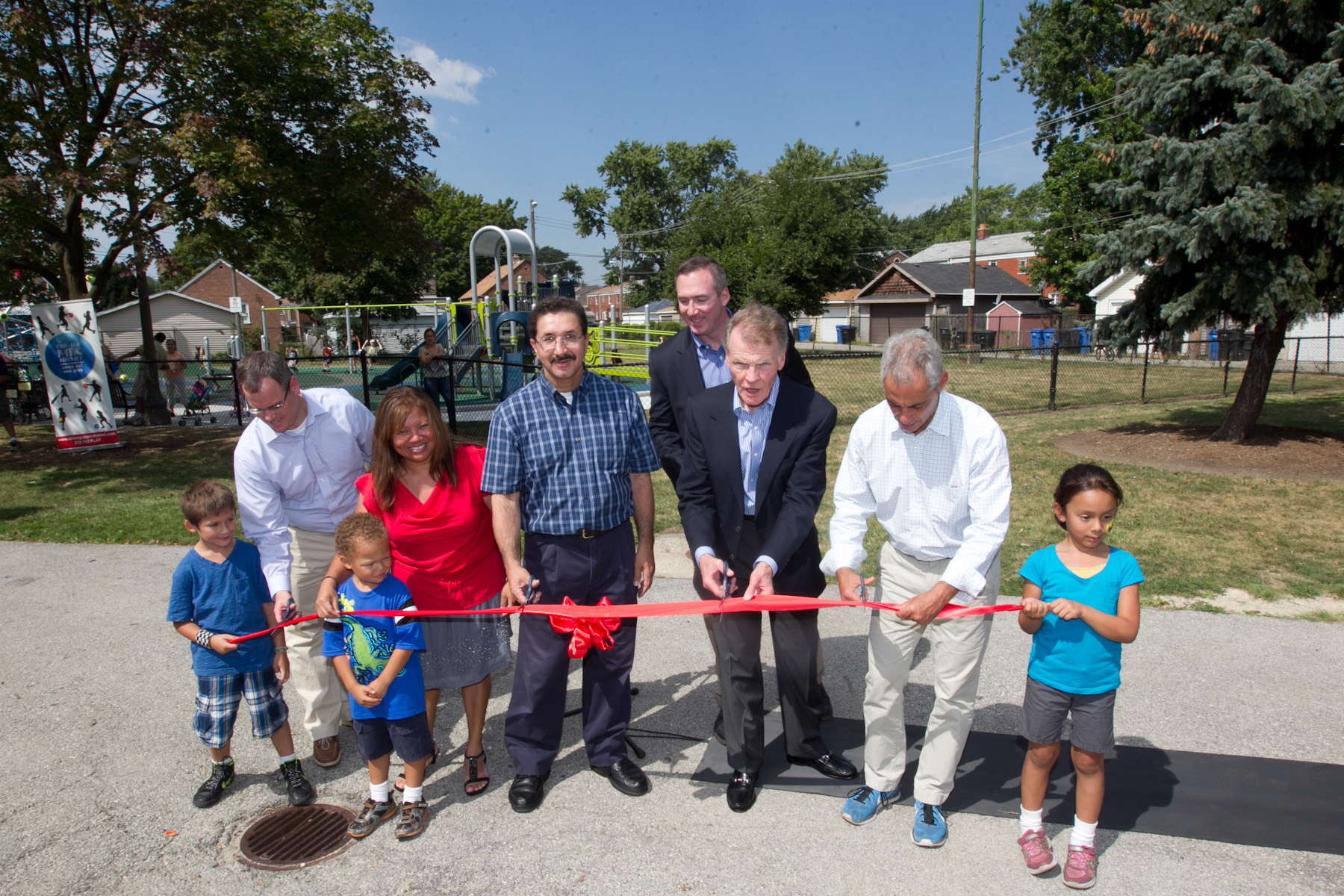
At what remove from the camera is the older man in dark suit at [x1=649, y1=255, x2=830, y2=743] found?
372cm

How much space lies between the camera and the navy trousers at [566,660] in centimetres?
324

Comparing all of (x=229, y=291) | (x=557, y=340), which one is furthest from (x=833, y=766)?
(x=229, y=291)

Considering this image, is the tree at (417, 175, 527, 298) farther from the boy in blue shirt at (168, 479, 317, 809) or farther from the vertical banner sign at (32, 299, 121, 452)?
the boy in blue shirt at (168, 479, 317, 809)

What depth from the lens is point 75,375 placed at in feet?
38.1

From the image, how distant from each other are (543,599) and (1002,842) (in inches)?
79.1

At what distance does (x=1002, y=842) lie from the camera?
294 centimetres

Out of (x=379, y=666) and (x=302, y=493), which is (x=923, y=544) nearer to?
(x=379, y=666)

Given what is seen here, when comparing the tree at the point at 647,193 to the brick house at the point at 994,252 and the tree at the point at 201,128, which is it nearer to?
the brick house at the point at 994,252

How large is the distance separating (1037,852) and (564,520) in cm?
212

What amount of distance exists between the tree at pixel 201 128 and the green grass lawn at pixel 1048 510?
301 centimetres

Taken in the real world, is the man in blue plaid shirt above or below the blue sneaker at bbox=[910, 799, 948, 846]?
above

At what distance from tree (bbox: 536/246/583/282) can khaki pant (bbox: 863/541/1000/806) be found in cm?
10259

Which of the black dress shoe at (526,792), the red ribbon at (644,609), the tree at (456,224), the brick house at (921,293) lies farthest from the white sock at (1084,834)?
the tree at (456,224)

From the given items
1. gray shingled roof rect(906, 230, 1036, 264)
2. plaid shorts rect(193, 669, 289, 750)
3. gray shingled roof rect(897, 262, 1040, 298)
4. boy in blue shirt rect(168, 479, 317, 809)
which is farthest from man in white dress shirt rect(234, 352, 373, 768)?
gray shingled roof rect(906, 230, 1036, 264)
